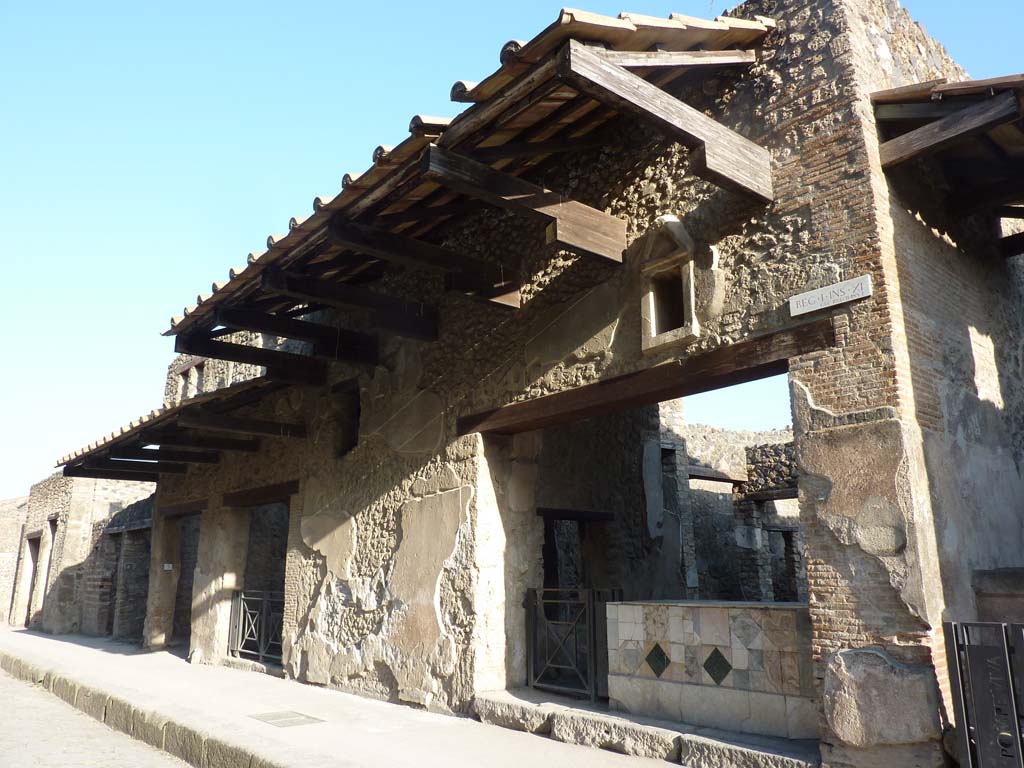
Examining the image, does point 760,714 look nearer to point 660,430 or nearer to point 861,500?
point 861,500

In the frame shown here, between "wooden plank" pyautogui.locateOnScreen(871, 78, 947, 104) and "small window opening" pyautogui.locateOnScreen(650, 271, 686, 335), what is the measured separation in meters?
1.62

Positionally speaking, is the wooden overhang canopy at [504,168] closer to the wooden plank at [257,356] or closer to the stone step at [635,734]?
the wooden plank at [257,356]

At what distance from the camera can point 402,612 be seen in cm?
711

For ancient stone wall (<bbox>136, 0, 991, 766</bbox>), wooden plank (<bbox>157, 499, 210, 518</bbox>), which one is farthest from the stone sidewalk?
wooden plank (<bbox>157, 499, 210, 518</bbox>)

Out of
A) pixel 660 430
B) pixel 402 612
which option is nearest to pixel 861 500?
pixel 402 612

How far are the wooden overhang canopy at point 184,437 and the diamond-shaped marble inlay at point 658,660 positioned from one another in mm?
5017

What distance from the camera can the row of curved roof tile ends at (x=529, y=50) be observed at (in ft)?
14.1

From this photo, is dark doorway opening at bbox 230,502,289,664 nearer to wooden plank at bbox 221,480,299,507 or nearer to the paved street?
wooden plank at bbox 221,480,299,507

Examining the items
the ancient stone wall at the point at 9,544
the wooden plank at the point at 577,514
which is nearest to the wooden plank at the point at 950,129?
the wooden plank at the point at 577,514

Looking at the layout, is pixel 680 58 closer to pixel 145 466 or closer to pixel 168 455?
pixel 168 455

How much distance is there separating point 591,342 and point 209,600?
24.5 feet

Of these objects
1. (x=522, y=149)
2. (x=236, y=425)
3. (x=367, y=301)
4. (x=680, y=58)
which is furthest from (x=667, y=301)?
(x=236, y=425)

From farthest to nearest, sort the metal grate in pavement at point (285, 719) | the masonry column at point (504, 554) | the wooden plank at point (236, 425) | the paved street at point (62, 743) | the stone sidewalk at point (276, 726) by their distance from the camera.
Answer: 1. the wooden plank at point (236, 425)
2. the masonry column at point (504, 554)
3. the metal grate in pavement at point (285, 719)
4. the paved street at point (62, 743)
5. the stone sidewalk at point (276, 726)

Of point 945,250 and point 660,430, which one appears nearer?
point 945,250
